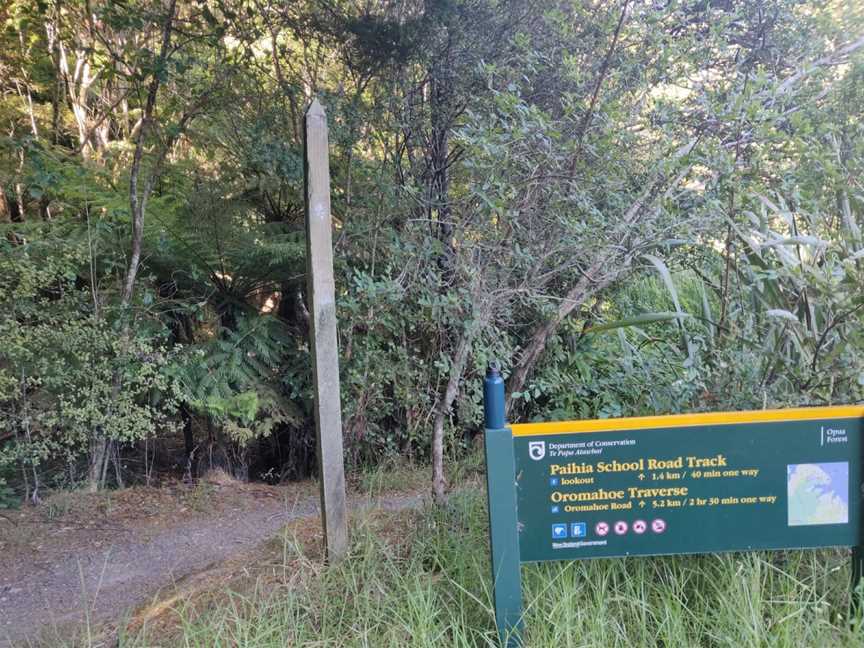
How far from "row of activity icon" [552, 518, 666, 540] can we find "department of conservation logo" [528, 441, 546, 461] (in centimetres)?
29

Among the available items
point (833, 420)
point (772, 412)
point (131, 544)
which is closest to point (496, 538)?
point (772, 412)

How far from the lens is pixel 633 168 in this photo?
3.34 m

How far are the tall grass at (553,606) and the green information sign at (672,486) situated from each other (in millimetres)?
243

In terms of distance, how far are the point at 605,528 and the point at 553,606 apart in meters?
0.39

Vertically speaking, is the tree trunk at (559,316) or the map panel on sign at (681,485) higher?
the tree trunk at (559,316)

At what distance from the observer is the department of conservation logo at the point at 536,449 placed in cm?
237

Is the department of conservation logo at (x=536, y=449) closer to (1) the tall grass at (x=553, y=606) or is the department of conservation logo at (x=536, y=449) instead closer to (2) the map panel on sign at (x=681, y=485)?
(2) the map panel on sign at (x=681, y=485)

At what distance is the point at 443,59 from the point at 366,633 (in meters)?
3.71

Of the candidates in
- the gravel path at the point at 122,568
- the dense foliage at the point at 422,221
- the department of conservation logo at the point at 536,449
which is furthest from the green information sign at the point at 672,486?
the gravel path at the point at 122,568

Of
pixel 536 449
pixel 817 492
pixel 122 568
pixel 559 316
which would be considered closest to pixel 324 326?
pixel 536 449

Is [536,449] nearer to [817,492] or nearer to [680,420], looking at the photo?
[680,420]

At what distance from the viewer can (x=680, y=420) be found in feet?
7.82

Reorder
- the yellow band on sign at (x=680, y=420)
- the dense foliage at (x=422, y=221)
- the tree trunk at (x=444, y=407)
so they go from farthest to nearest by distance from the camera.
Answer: the tree trunk at (x=444, y=407), the dense foliage at (x=422, y=221), the yellow band on sign at (x=680, y=420)

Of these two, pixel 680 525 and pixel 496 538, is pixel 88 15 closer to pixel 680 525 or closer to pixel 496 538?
pixel 496 538
